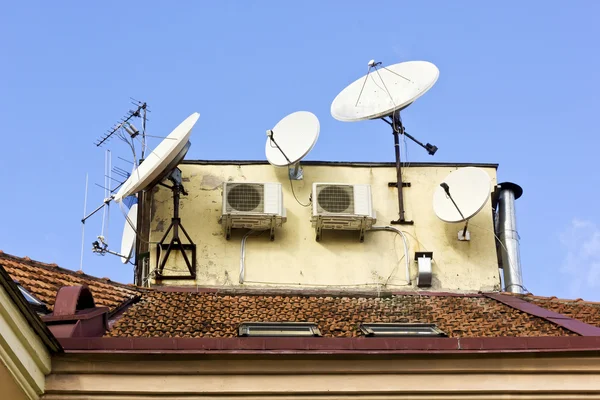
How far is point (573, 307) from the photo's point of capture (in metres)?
15.4

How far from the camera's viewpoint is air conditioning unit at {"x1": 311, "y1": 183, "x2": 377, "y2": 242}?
61.6ft

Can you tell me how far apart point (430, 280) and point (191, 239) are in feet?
14.7

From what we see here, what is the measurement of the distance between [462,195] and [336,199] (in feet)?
7.66

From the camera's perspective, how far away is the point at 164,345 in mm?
11398

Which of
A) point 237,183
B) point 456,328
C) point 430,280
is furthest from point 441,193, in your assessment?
point 456,328

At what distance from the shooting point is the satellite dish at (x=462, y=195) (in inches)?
731

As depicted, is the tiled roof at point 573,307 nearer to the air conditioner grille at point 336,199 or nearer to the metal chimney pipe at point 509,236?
the metal chimney pipe at point 509,236

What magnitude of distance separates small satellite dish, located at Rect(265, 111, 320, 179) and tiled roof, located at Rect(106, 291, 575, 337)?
3775mm

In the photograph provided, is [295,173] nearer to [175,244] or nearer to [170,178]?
[170,178]

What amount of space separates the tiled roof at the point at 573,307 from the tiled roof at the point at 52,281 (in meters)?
6.26

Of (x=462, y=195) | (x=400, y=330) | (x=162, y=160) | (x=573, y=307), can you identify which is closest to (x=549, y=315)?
(x=573, y=307)

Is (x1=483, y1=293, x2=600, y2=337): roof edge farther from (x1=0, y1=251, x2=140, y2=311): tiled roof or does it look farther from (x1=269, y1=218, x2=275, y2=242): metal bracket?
(x1=0, y1=251, x2=140, y2=311): tiled roof

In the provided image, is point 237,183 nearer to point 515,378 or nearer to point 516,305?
point 516,305

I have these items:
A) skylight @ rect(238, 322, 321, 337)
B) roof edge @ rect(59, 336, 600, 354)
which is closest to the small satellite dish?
skylight @ rect(238, 322, 321, 337)
